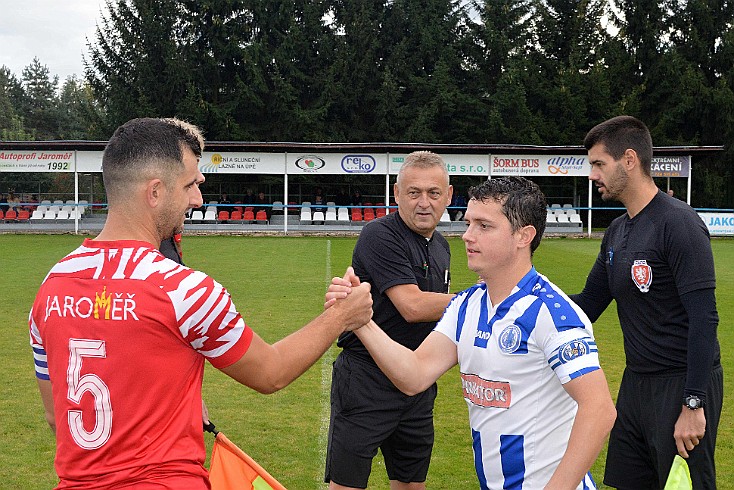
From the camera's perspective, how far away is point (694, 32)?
49406 millimetres

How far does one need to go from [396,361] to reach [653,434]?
5.53ft

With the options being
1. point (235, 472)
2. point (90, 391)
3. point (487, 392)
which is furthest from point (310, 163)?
point (90, 391)

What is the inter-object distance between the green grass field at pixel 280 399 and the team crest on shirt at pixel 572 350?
11.4 feet

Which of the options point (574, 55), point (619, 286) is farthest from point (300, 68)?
point (619, 286)

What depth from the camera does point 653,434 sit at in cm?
417

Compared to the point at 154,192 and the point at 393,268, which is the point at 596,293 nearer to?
the point at 393,268

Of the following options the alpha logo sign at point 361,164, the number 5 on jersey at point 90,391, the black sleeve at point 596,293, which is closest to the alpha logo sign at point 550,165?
the alpha logo sign at point 361,164

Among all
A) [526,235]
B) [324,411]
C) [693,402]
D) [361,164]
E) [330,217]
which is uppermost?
[361,164]

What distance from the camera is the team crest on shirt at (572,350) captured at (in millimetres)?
2840

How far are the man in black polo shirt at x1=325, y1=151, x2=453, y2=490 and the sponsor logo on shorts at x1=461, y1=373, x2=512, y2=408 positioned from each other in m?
1.03

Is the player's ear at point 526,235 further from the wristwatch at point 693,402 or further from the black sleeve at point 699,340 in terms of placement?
the wristwatch at point 693,402

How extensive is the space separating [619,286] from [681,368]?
53 centimetres

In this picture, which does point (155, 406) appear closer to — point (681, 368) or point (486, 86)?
point (681, 368)

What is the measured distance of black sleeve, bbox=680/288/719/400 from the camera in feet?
12.8
